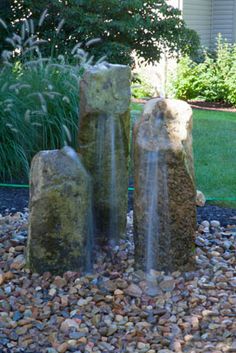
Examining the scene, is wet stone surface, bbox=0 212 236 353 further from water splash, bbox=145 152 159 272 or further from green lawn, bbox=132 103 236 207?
green lawn, bbox=132 103 236 207

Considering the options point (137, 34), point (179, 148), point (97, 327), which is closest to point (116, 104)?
point (179, 148)

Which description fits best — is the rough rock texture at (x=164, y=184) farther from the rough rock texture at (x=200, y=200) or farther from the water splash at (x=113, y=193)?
the rough rock texture at (x=200, y=200)

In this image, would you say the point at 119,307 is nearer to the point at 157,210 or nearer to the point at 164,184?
the point at 157,210

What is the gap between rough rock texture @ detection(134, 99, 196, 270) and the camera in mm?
4121

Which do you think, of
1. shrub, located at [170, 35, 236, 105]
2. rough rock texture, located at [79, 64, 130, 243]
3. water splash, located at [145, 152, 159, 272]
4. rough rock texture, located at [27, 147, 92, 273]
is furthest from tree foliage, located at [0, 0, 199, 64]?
water splash, located at [145, 152, 159, 272]

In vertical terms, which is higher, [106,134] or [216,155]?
[106,134]

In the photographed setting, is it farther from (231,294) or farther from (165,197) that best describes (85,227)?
(231,294)

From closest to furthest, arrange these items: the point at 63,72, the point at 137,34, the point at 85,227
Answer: the point at 85,227
the point at 63,72
the point at 137,34

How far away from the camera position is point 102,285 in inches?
166

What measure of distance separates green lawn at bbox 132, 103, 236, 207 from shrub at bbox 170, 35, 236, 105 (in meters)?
1.97

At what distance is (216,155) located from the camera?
880cm

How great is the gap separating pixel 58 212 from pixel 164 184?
673mm

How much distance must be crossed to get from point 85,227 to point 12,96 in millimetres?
3213

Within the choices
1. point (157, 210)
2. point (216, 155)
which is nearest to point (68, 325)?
point (157, 210)
